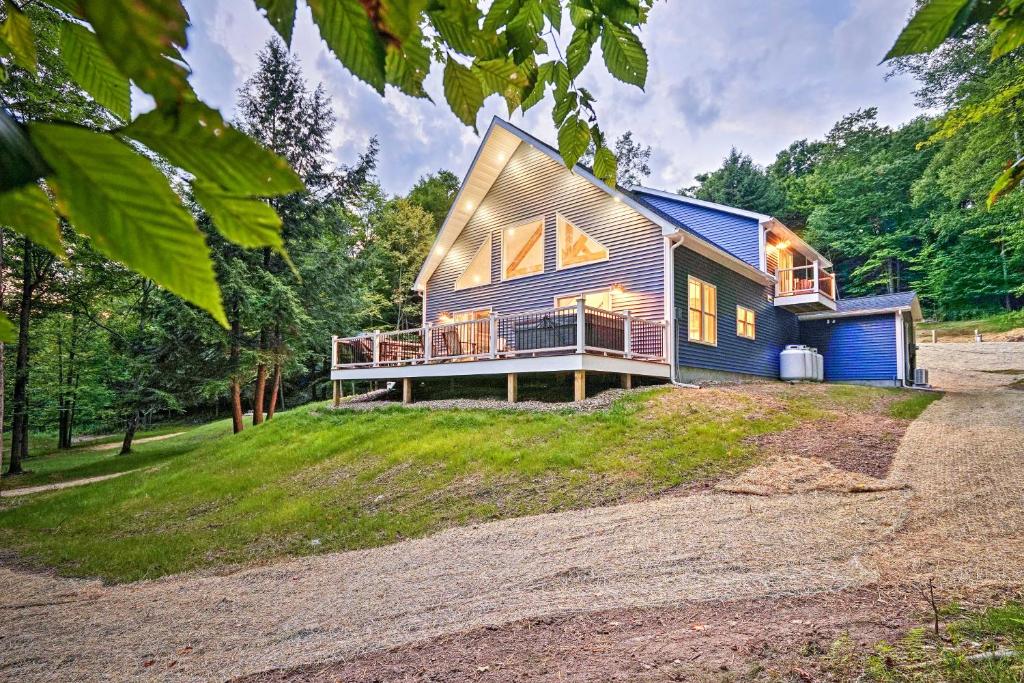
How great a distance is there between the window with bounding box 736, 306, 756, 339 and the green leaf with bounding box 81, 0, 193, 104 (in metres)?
16.0

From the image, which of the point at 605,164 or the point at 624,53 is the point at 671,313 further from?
the point at 624,53

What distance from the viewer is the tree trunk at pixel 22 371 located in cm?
1396

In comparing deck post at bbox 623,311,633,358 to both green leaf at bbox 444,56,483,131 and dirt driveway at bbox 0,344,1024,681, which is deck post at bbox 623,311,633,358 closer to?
dirt driveway at bbox 0,344,1024,681

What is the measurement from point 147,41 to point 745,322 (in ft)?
54.5

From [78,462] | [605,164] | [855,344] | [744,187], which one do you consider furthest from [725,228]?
[744,187]

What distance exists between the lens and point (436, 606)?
4.17 m

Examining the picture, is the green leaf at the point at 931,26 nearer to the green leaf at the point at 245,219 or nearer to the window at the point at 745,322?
the green leaf at the point at 245,219

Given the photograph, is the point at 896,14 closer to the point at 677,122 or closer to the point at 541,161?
the point at 541,161

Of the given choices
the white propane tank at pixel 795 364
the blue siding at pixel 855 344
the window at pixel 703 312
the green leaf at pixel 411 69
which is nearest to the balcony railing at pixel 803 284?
the blue siding at pixel 855 344

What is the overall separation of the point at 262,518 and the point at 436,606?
14.3 ft

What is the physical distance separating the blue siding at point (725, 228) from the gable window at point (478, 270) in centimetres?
515

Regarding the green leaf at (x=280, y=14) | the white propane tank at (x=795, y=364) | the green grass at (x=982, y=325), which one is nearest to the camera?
the green leaf at (x=280, y=14)

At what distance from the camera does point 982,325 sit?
30.3 metres

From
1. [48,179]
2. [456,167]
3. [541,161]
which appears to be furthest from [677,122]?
[48,179]
